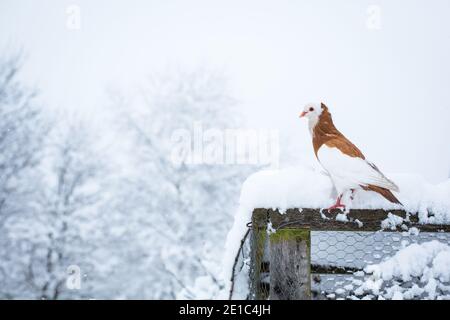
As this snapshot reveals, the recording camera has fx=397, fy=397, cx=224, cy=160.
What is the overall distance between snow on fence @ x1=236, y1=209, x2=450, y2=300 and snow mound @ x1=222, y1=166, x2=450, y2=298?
3 cm

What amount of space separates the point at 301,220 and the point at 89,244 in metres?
8.34

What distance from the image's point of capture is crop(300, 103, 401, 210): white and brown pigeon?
56.7 inches

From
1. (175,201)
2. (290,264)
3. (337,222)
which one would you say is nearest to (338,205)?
(337,222)

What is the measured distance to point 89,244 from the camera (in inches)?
349

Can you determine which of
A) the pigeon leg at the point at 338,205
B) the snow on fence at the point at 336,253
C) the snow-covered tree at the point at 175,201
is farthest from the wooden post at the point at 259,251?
the snow-covered tree at the point at 175,201

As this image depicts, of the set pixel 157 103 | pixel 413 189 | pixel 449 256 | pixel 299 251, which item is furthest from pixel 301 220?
pixel 157 103

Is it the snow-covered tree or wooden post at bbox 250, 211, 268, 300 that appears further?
the snow-covered tree

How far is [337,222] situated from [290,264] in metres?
0.22

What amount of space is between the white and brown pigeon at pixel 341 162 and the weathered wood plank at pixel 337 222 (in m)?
0.05

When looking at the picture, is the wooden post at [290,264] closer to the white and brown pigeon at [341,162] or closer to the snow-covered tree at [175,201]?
the white and brown pigeon at [341,162]

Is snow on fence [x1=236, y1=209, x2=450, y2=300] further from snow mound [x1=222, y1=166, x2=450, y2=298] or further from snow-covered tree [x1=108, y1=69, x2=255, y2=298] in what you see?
snow-covered tree [x1=108, y1=69, x2=255, y2=298]

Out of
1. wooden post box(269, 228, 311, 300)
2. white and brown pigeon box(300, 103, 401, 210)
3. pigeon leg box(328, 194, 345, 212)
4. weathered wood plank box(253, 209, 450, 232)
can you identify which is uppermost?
white and brown pigeon box(300, 103, 401, 210)

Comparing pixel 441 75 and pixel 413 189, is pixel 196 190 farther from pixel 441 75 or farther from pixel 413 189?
pixel 441 75

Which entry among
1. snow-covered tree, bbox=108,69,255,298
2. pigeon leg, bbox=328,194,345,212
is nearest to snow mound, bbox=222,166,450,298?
pigeon leg, bbox=328,194,345,212
